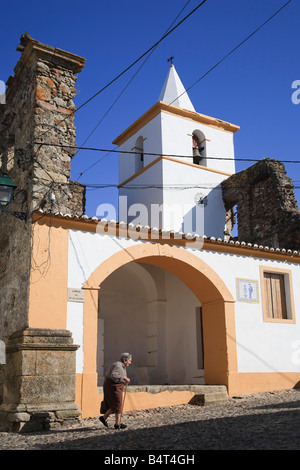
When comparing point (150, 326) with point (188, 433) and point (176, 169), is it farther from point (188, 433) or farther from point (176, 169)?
point (176, 169)

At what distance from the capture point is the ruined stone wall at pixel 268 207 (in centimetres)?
1491

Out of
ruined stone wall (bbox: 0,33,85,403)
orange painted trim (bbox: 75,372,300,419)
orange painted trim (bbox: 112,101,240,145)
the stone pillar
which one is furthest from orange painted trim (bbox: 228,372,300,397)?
orange painted trim (bbox: 112,101,240,145)

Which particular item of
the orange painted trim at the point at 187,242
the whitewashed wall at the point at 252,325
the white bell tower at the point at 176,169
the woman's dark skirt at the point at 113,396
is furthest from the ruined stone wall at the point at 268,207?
the woman's dark skirt at the point at 113,396

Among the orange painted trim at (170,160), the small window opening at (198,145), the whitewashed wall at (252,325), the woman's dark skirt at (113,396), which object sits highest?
the small window opening at (198,145)

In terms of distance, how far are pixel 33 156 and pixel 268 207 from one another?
29.0ft

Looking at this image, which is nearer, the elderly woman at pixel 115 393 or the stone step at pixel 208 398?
the elderly woman at pixel 115 393

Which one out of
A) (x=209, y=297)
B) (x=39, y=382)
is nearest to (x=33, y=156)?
(x=39, y=382)

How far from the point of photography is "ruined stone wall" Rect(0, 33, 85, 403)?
9.34 metres

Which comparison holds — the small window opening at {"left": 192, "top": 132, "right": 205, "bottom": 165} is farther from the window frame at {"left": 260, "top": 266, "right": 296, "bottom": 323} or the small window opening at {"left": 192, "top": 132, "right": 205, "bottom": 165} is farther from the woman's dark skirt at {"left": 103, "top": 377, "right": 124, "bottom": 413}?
the woman's dark skirt at {"left": 103, "top": 377, "right": 124, "bottom": 413}

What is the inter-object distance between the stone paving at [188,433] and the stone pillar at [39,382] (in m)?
0.25

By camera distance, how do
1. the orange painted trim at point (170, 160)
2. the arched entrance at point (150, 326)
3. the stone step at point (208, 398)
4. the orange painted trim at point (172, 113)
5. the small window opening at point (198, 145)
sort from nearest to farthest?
1. the stone step at point (208, 398)
2. the arched entrance at point (150, 326)
3. the orange painted trim at point (170, 160)
4. the orange painted trim at point (172, 113)
5. the small window opening at point (198, 145)

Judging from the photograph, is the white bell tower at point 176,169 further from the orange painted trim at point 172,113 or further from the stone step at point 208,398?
the stone step at point 208,398

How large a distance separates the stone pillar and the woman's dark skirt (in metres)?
0.80
